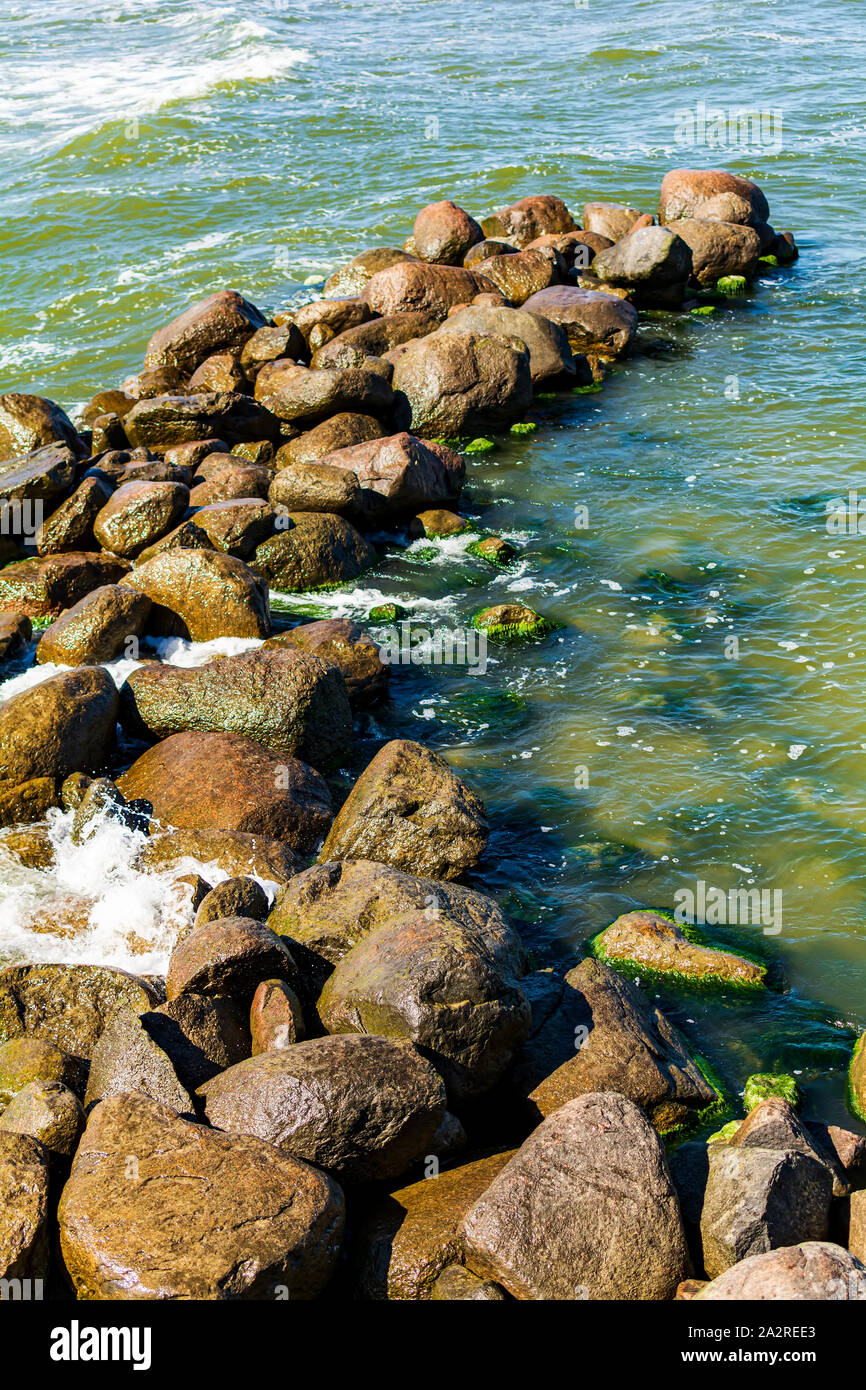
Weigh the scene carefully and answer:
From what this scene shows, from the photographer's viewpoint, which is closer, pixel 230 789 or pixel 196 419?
pixel 230 789

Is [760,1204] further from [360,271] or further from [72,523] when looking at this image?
[360,271]

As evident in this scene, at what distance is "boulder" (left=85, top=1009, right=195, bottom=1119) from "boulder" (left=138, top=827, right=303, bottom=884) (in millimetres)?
2349

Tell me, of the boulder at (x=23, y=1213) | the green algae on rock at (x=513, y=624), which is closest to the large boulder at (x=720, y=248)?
the green algae on rock at (x=513, y=624)

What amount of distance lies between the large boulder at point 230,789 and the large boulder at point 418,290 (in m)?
11.6

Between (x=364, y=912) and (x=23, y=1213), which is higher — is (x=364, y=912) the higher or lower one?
the higher one

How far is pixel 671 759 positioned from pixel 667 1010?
3.26 metres

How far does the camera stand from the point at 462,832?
32.8 ft

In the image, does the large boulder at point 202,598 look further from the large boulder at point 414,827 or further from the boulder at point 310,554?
the large boulder at point 414,827

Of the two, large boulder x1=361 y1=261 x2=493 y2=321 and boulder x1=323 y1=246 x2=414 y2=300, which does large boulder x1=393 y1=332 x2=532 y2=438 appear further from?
boulder x1=323 y1=246 x2=414 y2=300

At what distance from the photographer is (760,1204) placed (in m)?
6.32

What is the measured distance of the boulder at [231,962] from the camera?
312 inches

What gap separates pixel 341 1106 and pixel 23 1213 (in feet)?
5.71

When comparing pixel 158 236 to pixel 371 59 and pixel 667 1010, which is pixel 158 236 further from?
pixel 667 1010

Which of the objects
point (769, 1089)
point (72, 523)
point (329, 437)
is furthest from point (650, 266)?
point (769, 1089)
